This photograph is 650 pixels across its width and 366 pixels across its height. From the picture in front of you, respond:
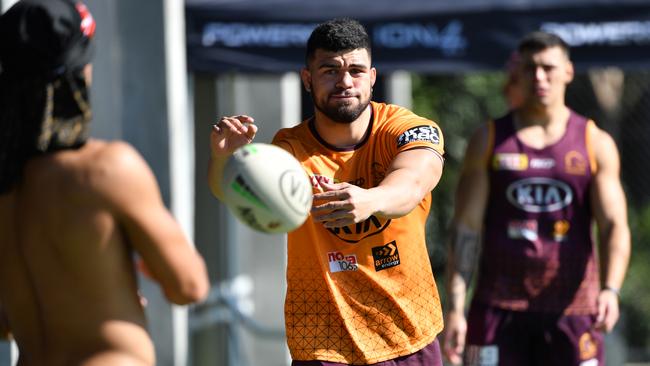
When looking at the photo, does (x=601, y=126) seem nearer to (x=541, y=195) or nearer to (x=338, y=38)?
(x=541, y=195)

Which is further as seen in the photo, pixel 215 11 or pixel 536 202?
pixel 215 11

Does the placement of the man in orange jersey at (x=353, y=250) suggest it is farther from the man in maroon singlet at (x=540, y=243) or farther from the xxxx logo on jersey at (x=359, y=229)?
the man in maroon singlet at (x=540, y=243)

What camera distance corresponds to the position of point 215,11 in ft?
26.4

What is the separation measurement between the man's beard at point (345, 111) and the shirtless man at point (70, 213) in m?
1.44

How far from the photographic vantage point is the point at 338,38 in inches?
205

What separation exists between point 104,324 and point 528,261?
3.76 meters

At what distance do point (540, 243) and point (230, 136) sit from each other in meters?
2.69

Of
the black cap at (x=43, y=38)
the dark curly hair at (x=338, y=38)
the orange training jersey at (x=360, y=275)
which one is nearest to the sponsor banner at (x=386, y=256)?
the orange training jersey at (x=360, y=275)

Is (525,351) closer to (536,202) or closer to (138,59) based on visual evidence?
(536,202)

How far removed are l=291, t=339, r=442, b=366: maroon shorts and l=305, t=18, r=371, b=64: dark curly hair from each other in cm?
132

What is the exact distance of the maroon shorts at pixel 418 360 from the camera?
5215 mm

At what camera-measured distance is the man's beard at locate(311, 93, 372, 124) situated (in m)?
5.21

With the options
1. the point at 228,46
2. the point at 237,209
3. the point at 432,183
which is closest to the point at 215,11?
the point at 228,46

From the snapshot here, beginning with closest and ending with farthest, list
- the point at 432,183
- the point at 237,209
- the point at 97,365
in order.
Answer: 1. the point at 97,365
2. the point at 237,209
3. the point at 432,183
